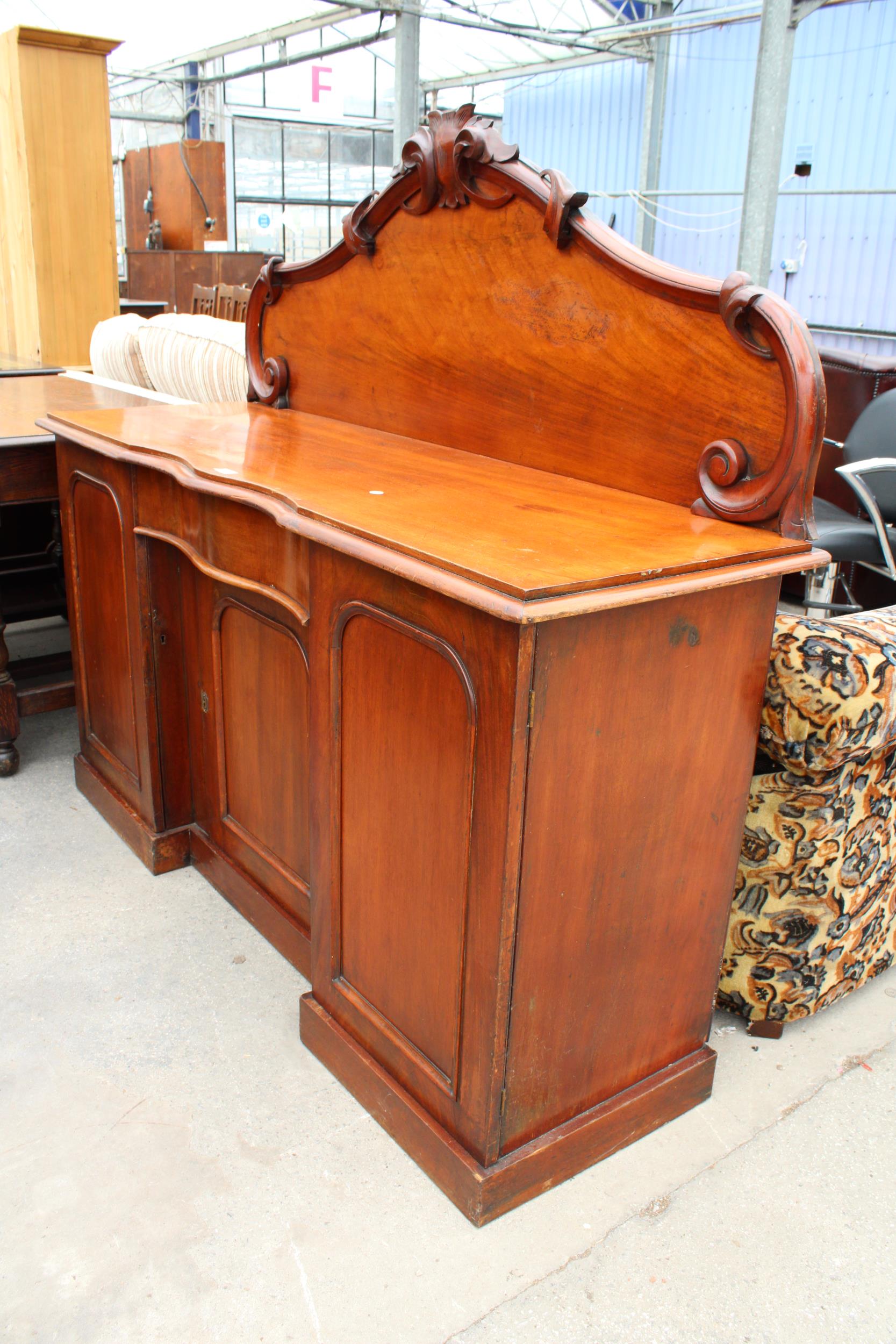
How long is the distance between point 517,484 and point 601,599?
58cm

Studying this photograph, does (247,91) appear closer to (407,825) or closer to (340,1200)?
(407,825)

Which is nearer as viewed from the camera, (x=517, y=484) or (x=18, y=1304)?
(x=18, y=1304)

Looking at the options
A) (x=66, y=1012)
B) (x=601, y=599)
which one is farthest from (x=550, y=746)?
(x=66, y=1012)

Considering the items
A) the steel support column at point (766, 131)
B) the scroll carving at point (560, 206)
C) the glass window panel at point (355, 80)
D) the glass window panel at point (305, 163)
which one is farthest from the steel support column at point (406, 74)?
the scroll carving at point (560, 206)

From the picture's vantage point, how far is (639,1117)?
65.1 inches

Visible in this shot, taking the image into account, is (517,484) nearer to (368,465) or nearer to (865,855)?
(368,465)

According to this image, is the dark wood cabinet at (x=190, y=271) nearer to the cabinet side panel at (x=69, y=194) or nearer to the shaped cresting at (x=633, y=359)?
the cabinet side panel at (x=69, y=194)

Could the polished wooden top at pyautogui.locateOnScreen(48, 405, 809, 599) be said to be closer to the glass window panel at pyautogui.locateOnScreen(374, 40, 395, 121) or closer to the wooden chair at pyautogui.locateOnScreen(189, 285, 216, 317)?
the wooden chair at pyautogui.locateOnScreen(189, 285, 216, 317)

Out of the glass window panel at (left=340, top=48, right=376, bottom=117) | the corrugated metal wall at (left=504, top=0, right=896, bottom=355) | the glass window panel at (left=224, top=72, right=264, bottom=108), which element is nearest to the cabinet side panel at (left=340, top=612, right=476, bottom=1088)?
the corrugated metal wall at (left=504, top=0, right=896, bottom=355)

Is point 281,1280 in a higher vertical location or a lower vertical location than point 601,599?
lower

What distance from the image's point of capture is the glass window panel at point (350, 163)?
13680 mm

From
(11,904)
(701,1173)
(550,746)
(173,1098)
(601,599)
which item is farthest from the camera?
(11,904)

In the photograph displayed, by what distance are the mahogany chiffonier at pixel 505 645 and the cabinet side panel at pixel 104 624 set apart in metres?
0.21

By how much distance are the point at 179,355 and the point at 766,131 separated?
586 cm
